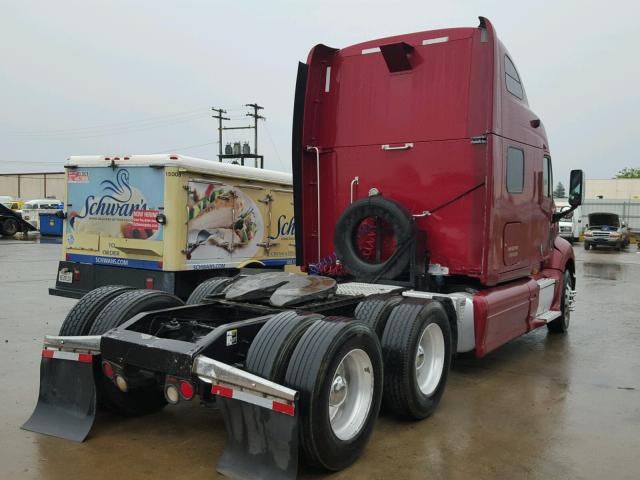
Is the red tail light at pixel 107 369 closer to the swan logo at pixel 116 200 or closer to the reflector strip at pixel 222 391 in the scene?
the reflector strip at pixel 222 391

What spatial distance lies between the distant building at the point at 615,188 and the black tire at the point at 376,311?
2213 inches

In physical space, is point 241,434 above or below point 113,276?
below

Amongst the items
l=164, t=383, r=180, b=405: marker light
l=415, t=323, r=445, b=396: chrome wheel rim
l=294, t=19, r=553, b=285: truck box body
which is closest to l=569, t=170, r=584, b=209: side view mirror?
l=294, t=19, r=553, b=285: truck box body

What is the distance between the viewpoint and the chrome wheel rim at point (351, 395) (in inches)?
149

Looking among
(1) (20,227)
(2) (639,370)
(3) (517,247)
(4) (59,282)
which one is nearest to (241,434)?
(3) (517,247)

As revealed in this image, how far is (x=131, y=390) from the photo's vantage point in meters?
4.26

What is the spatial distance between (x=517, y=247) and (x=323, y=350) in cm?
375

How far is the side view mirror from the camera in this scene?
24.9 feet

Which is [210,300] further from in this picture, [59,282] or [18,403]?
[59,282]

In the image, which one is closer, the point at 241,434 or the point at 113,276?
the point at 241,434

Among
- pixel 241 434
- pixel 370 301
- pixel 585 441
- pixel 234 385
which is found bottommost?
pixel 585 441

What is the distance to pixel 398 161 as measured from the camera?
626 cm

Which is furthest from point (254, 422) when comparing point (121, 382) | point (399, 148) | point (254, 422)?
point (399, 148)

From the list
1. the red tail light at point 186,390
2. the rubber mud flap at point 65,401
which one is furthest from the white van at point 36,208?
the red tail light at point 186,390
